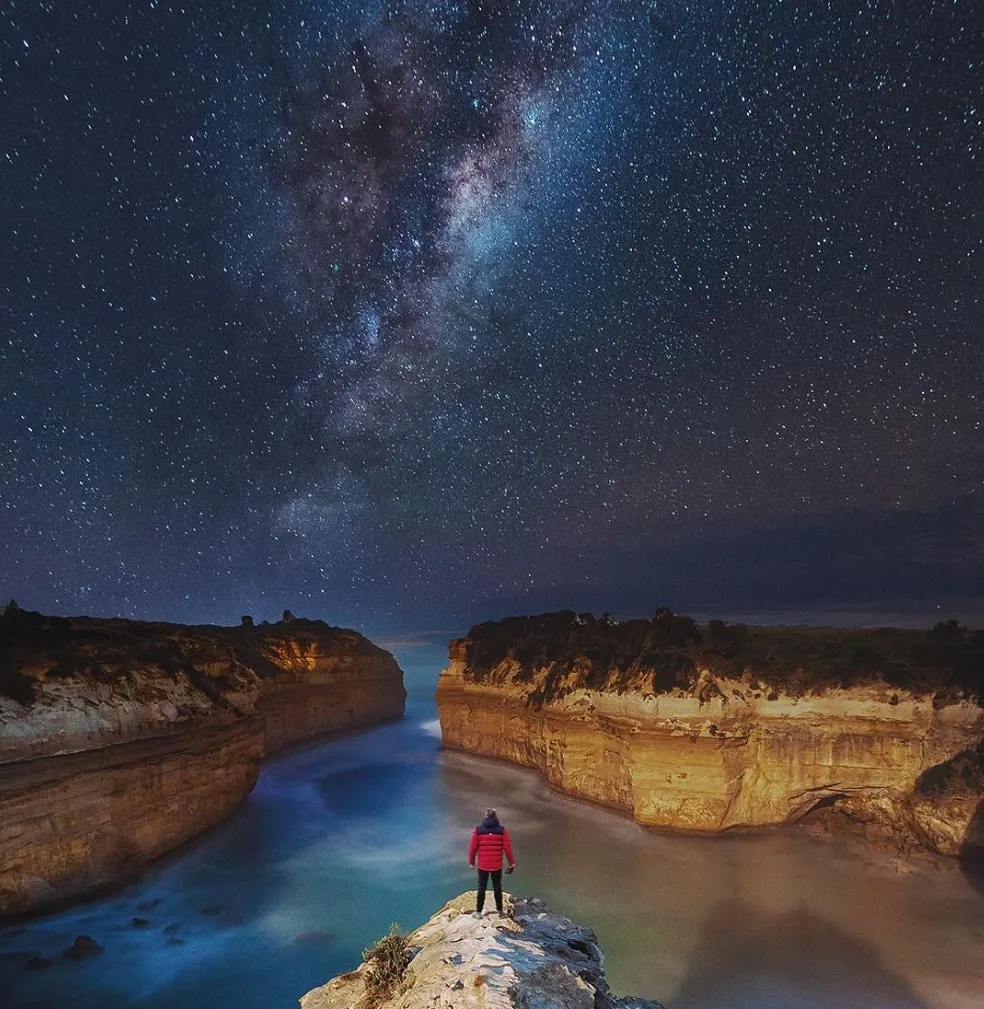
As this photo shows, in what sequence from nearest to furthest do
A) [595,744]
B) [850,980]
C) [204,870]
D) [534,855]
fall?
[850,980] < [204,870] < [534,855] < [595,744]

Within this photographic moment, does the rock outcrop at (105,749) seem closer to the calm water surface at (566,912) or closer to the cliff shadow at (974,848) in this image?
the calm water surface at (566,912)

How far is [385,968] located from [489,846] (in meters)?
2.35

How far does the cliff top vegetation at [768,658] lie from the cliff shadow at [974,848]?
400cm

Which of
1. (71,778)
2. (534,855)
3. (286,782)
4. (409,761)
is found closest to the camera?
(71,778)

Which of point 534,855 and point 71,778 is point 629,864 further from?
point 71,778

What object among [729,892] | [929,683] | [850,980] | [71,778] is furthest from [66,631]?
[929,683]

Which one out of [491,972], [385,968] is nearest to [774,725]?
[385,968]

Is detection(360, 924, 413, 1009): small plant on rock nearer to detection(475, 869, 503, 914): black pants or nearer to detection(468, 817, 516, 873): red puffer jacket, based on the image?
detection(475, 869, 503, 914): black pants

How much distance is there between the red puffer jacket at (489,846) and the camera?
961cm

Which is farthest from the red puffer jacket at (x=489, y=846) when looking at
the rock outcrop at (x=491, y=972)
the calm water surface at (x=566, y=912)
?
the calm water surface at (x=566, y=912)

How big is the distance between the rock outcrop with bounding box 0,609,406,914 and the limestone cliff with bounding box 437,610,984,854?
17372mm

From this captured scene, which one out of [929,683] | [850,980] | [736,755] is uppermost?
[929,683]

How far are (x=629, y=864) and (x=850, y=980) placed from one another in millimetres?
8295

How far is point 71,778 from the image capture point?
18766 mm
